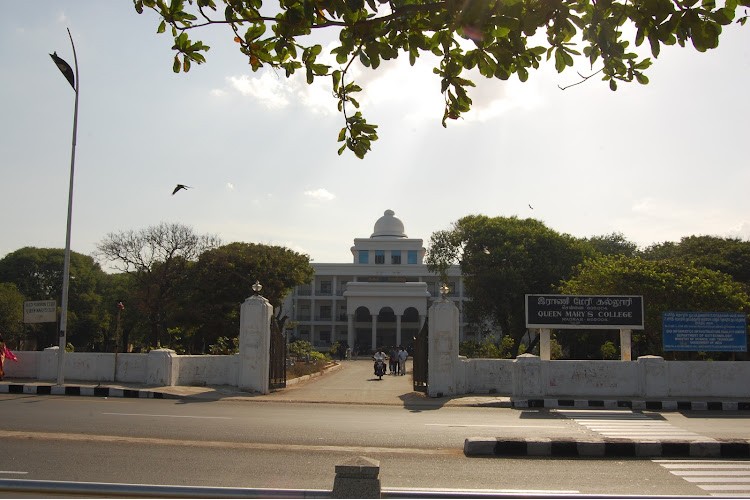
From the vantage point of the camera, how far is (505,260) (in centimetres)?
3603

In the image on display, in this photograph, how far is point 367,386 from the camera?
22.0 metres

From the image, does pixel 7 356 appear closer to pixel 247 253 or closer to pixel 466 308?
pixel 247 253

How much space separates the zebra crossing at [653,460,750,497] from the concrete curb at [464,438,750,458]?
296 millimetres

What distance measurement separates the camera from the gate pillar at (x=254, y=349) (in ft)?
59.6

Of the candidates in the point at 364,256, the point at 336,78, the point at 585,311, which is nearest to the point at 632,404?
the point at 585,311

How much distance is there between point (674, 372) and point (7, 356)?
711 inches

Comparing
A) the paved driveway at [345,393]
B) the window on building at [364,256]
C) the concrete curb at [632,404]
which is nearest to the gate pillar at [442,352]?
the paved driveway at [345,393]

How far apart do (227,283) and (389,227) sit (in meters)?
32.3

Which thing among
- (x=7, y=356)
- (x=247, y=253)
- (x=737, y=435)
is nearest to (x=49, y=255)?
(x=247, y=253)

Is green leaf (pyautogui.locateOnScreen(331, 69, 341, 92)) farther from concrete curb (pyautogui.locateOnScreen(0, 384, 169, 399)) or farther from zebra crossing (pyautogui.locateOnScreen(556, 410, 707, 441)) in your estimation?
concrete curb (pyautogui.locateOnScreen(0, 384, 169, 399))

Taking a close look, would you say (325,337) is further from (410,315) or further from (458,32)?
(458,32)

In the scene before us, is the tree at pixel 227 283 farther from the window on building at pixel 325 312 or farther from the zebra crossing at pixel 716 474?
the window on building at pixel 325 312

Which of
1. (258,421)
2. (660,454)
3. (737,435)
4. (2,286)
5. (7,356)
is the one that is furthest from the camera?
(2,286)

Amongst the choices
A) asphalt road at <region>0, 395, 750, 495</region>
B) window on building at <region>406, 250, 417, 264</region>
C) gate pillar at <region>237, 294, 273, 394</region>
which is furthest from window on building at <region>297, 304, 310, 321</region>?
asphalt road at <region>0, 395, 750, 495</region>
